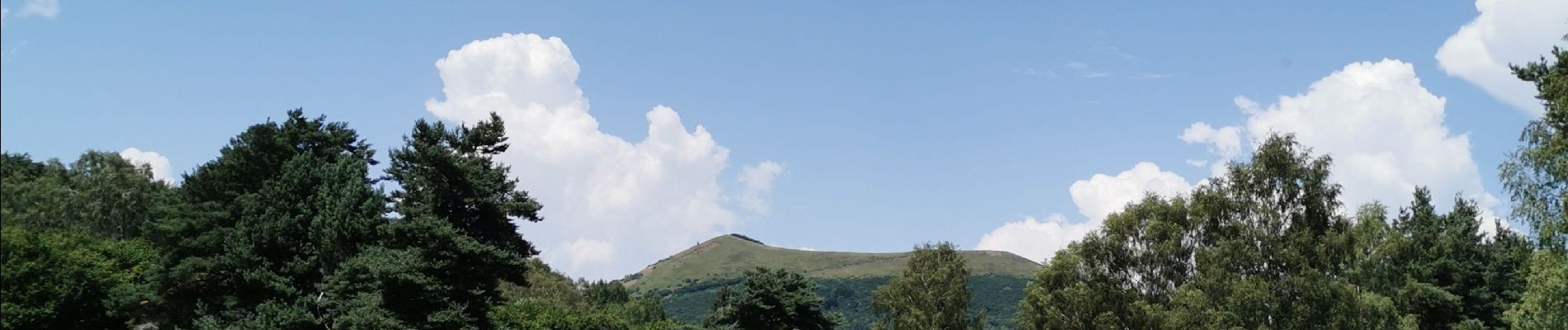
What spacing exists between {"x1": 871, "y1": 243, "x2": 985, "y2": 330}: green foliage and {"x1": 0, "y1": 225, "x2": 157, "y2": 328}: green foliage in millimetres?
40805

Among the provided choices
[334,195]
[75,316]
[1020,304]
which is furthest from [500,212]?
[1020,304]

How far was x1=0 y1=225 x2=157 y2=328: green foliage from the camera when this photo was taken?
41594 millimetres

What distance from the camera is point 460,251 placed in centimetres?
4053

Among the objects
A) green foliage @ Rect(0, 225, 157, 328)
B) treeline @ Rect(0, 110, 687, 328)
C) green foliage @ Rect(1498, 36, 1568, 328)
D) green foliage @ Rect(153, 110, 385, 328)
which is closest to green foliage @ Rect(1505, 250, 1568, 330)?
green foliage @ Rect(1498, 36, 1568, 328)

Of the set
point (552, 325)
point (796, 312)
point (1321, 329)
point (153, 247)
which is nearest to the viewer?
point (1321, 329)

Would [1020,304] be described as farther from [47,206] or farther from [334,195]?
[47,206]

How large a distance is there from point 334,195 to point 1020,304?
3578 centimetres

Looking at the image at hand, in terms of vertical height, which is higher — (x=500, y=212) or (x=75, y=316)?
(x=500, y=212)

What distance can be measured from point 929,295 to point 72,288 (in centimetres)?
4501

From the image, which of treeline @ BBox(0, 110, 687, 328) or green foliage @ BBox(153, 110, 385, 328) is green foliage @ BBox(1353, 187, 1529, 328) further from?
green foliage @ BBox(153, 110, 385, 328)

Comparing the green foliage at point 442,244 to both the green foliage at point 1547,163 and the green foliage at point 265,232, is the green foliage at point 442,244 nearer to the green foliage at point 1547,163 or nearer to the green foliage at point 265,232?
the green foliage at point 265,232

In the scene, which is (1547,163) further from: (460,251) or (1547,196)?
(460,251)

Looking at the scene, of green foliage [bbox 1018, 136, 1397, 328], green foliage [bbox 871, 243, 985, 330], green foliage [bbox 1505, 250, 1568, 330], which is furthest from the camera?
green foliage [bbox 871, 243, 985, 330]

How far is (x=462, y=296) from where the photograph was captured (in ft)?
137
